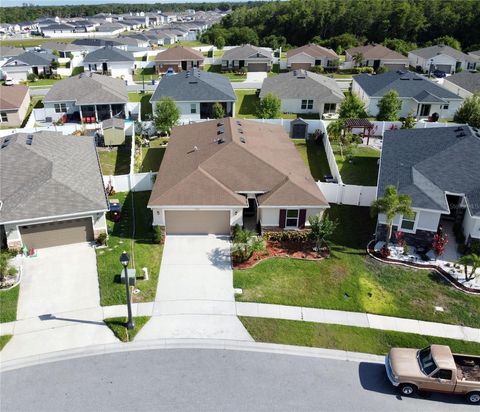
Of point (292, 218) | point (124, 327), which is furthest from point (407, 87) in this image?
point (124, 327)

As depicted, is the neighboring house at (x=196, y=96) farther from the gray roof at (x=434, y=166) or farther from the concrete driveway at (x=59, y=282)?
the concrete driveway at (x=59, y=282)

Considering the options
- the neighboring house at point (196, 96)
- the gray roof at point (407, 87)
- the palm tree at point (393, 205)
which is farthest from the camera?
the gray roof at point (407, 87)

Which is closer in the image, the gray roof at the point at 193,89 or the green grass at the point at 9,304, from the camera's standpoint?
the green grass at the point at 9,304

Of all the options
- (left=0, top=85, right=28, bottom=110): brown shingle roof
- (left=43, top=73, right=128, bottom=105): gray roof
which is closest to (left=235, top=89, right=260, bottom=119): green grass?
(left=43, top=73, right=128, bottom=105): gray roof

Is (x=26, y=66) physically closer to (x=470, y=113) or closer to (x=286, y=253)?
A: (x=286, y=253)

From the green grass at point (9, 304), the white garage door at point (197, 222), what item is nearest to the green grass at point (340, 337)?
the white garage door at point (197, 222)

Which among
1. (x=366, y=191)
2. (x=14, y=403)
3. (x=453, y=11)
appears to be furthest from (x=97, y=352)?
(x=453, y=11)
